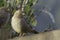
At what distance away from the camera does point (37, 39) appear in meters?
2.76

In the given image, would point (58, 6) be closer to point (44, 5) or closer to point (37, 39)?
point (44, 5)

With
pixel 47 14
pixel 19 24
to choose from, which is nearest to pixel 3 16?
pixel 19 24

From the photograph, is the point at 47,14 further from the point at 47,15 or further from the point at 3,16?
the point at 3,16

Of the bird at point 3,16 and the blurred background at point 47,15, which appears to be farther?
the blurred background at point 47,15

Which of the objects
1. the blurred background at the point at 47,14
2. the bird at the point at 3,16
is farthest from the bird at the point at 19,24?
the blurred background at the point at 47,14

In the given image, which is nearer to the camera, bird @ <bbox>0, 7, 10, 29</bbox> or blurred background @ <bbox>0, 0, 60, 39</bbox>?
bird @ <bbox>0, 7, 10, 29</bbox>

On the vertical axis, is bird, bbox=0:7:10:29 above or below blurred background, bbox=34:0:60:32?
above

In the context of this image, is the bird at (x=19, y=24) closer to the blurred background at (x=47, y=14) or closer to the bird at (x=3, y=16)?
the bird at (x=3, y=16)

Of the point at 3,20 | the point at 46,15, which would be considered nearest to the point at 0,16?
the point at 3,20

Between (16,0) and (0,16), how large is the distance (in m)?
1.05

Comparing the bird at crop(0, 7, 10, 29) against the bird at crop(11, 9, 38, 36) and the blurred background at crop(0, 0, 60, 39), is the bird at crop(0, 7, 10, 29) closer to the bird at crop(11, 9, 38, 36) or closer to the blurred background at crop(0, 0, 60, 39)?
the bird at crop(11, 9, 38, 36)

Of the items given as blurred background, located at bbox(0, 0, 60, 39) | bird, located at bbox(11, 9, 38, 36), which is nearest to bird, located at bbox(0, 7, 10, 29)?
bird, located at bbox(11, 9, 38, 36)

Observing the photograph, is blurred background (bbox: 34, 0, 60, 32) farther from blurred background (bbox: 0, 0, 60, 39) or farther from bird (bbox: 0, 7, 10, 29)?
bird (bbox: 0, 7, 10, 29)

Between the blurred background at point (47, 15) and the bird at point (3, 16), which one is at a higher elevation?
the bird at point (3, 16)
